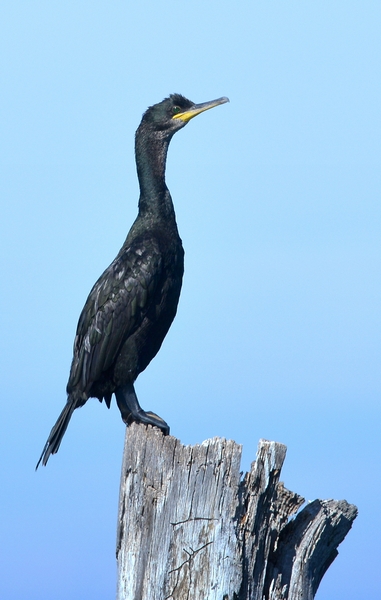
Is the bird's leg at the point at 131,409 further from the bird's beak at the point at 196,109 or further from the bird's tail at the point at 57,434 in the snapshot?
the bird's beak at the point at 196,109

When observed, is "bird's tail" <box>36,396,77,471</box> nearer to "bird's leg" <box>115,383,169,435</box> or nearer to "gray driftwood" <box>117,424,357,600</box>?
"bird's leg" <box>115,383,169,435</box>

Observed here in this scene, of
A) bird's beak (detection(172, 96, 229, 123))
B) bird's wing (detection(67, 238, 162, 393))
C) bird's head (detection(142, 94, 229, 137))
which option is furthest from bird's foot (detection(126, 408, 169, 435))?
bird's beak (detection(172, 96, 229, 123))

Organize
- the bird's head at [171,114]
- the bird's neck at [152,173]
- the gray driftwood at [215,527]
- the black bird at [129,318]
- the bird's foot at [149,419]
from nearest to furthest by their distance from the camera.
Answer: the gray driftwood at [215,527] < the bird's foot at [149,419] < the black bird at [129,318] < the bird's neck at [152,173] < the bird's head at [171,114]

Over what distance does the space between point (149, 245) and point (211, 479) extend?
2424 millimetres

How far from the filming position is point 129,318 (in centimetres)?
588

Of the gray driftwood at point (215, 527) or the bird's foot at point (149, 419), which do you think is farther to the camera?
the bird's foot at point (149, 419)

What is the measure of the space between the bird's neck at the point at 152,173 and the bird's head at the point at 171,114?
0.07 m

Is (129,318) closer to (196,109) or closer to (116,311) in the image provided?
(116,311)

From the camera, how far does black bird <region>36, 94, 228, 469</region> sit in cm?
586

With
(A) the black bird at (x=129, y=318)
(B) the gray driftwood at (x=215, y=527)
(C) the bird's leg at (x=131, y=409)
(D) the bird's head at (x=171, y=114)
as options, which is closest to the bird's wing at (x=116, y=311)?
(A) the black bird at (x=129, y=318)

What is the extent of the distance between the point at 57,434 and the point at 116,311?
0.95m

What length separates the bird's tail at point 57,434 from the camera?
18.6 ft

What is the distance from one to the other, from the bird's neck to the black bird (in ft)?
0.04

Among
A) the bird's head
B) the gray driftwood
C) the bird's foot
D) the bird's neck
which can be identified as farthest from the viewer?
the bird's head
